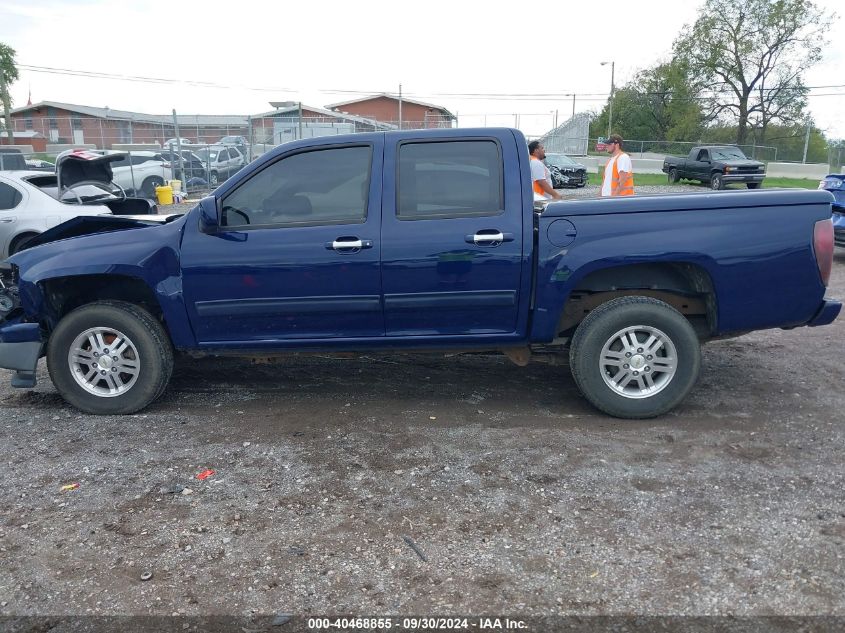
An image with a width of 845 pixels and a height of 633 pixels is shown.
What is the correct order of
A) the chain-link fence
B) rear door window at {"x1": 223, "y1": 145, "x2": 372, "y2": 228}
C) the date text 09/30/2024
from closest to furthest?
the date text 09/30/2024
rear door window at {"x1": 223, "y1": 145, "x2": 372, "y2": 228}
the chain-link fence

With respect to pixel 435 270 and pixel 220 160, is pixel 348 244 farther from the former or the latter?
pixel 220 160

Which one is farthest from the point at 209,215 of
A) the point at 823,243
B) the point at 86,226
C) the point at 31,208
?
the point at 31,208

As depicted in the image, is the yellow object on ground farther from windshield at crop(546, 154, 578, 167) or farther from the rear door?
the rear door

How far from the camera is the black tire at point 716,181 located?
88.8ft

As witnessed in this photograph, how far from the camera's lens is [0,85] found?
123ft

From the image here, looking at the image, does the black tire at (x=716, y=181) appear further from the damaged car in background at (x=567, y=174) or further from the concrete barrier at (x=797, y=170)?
the concrete barrier at (x=797, y=170)

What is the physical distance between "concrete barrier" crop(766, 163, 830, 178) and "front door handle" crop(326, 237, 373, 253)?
121 ft

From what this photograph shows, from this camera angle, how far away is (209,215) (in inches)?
180

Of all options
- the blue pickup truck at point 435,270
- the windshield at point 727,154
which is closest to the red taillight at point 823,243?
the blue pickup truck at point 435,270

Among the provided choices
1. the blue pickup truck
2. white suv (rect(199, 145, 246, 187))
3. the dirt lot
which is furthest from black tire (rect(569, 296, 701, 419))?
white suv (rect(199, 145, 246, 187))

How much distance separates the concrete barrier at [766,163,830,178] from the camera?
35312 mm

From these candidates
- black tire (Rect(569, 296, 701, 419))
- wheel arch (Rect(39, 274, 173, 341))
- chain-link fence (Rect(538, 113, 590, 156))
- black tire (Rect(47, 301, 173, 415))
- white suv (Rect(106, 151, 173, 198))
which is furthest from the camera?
chain-link fence (Rect(538, 113, 590, 156))

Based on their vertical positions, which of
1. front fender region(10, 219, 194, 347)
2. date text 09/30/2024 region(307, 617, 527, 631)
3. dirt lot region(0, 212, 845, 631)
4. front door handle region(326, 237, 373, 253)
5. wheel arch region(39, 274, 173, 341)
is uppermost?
front door handle region(326, 237, 373, 253)

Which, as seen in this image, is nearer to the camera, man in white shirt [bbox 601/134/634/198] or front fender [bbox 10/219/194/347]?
front fender [bbox 10/219/194/347]
